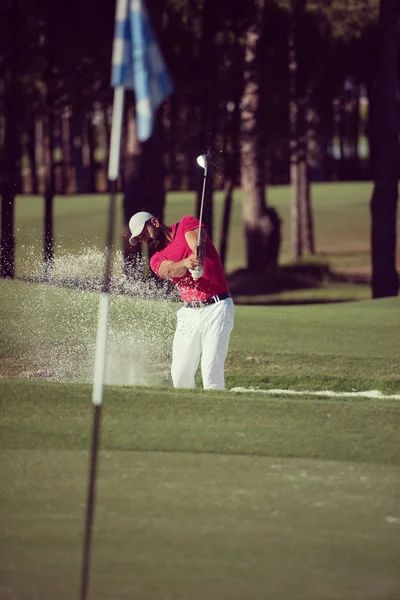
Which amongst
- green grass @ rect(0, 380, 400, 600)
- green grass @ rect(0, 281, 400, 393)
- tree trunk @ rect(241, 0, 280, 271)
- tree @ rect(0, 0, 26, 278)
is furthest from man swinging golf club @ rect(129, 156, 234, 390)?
tree trunk @ rect(241, 0, 280, 271)

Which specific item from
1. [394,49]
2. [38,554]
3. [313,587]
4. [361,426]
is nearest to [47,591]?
[38,554]

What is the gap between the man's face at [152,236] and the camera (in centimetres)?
1089

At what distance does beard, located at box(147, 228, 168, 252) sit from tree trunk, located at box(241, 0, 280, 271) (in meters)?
18.3

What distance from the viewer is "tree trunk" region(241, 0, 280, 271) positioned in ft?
96.8

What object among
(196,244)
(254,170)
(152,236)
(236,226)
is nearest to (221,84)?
(254,170)

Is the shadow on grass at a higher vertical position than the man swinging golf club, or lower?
lower

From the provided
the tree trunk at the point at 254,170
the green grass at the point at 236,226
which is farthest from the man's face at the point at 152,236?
A: the green grass at the point at 236,226

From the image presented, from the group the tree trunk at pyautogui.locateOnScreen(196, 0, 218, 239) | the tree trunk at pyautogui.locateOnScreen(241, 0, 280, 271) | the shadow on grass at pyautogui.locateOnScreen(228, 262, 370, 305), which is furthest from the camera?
the shadow on grass at pyautogui.locateOnScreen(228, 262, 370, 305)

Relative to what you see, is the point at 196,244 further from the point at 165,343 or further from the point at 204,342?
the point at 165,343

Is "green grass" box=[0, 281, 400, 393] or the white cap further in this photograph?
"green grass" box=[0, 281, 400, 393]

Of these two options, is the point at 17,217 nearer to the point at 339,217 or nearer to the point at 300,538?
the point at 339,217

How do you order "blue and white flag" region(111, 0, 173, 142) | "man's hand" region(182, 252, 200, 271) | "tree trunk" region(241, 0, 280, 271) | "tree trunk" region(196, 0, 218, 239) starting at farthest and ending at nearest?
1. "tree trunk" region(241, 0, 280, 271)
2. "tree trunk" region(196, 0, 218, 239)
3. "man's hand" region(182, 252, 200, 271)
4. "blue and white flag" region(111, 0, 173, 142)

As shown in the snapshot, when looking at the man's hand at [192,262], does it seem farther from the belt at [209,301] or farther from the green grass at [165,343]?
the green grass at [165,343]

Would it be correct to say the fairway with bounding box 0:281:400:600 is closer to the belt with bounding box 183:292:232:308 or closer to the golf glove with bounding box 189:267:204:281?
the belt with bounding box 183:292:232:308
